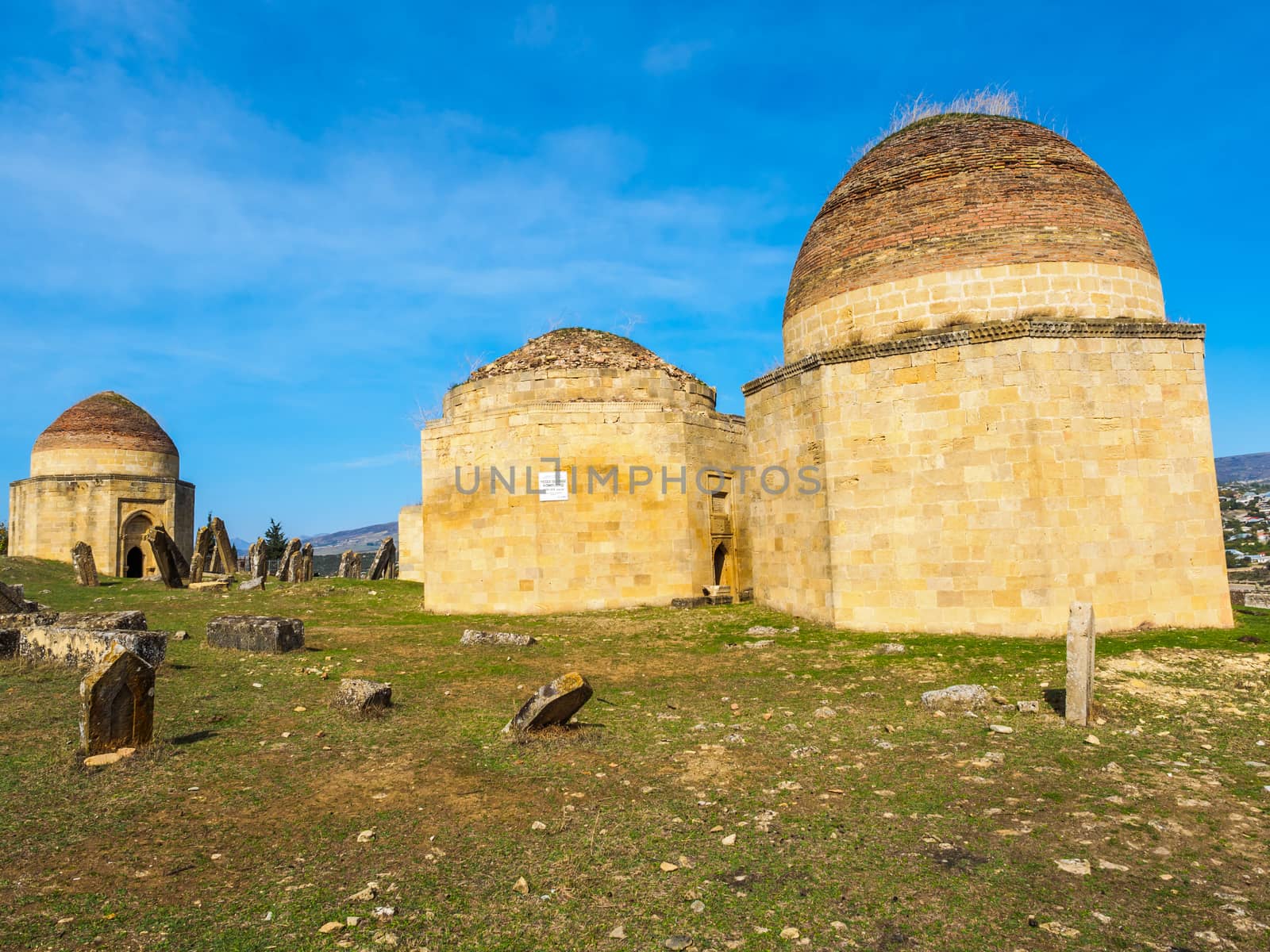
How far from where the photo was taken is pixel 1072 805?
462 centimetres

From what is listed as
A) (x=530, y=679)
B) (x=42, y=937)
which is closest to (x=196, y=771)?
(x=42, y=937)

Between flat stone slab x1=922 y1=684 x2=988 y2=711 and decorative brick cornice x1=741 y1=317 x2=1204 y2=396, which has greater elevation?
decorative brick cornice x1=741 y1=317 x2=1204 y2=396

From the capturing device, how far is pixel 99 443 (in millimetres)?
30969

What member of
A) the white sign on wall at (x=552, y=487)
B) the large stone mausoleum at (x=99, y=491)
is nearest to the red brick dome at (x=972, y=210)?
the white sign on wall at (x=552, y=487)

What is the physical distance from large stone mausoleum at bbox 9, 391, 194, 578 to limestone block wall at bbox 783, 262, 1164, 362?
30.9m

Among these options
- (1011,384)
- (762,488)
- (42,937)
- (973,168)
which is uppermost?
(973,168)

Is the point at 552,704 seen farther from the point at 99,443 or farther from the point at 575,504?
the point at 99,443

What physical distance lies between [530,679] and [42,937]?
18.5 feet

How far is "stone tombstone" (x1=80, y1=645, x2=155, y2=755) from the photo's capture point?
536cm

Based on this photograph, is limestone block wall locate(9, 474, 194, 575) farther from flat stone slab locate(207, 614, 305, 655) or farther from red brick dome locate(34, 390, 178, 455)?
flat stone slab locate(207, 614, 305, 655)

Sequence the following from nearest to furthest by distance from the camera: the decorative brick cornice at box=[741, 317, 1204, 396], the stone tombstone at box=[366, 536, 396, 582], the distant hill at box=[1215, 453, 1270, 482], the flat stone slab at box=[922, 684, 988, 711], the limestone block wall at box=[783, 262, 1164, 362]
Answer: the flat stone slab at box=[922, 684, 988, 711]
the decorative brick cornice at box=[741, 317, 1204, 396]
the limestone block wall at box=[783, 262, 1164, 362]
the stone tombstone at box=[366, 536, 396, 582]
the distant hill at box=[1215, 453, 1270, 482]

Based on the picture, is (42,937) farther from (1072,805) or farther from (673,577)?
(673,577)

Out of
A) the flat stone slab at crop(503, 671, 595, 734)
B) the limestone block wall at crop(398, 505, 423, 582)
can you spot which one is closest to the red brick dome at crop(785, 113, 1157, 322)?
the flat stone slab at crop(503, 671, 595, 734)

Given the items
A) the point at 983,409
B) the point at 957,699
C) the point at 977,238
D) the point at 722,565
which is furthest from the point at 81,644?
the point at 977,238
